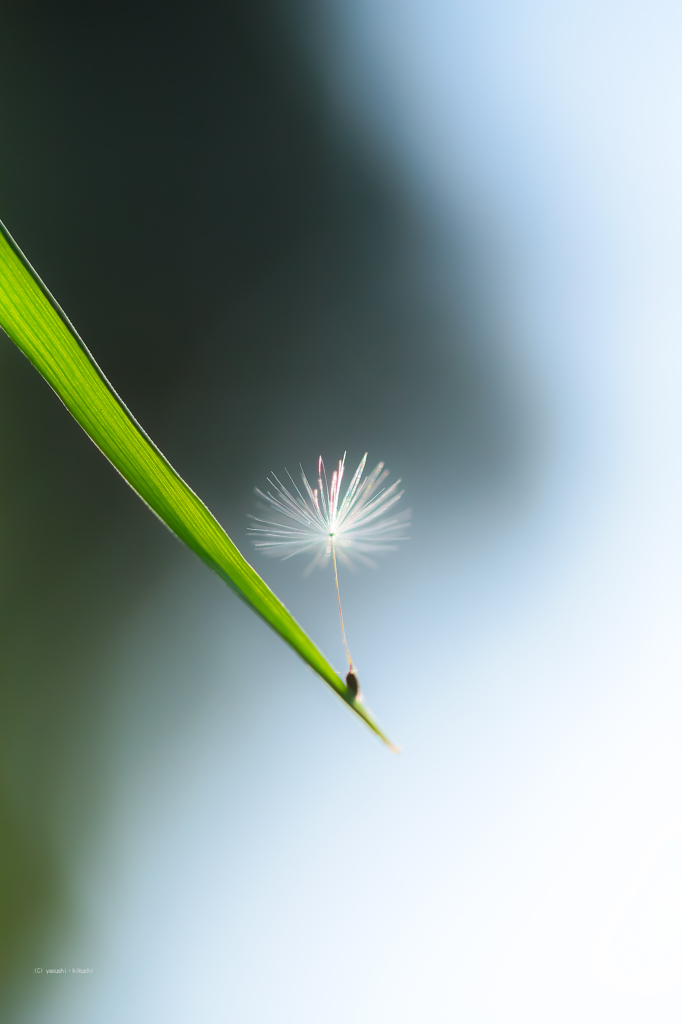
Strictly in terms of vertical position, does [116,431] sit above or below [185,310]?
below

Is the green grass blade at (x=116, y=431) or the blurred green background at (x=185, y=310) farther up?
the blurred green background at (x=185, y=310)

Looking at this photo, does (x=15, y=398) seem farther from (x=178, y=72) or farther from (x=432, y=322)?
(x=432, y=322)

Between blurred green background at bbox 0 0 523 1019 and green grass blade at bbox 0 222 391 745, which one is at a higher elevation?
blurred green background at bbox 0 0 523 1019

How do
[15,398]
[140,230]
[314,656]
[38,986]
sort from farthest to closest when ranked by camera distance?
[140,230]
[15,398]
[38,986]
[314,656]

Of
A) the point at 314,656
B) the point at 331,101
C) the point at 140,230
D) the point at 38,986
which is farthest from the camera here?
the point at 331,101

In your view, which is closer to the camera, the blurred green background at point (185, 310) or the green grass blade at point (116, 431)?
the green grass blade at point (116, 431)

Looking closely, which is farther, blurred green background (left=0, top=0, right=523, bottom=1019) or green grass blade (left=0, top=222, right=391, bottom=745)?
blurred green background (left=0, top=0, right=523, bottom=1019)

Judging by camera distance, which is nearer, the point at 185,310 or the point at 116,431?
the point at 116,431

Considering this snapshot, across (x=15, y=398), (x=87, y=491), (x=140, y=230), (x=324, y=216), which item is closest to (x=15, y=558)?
(x=87, y=491)
